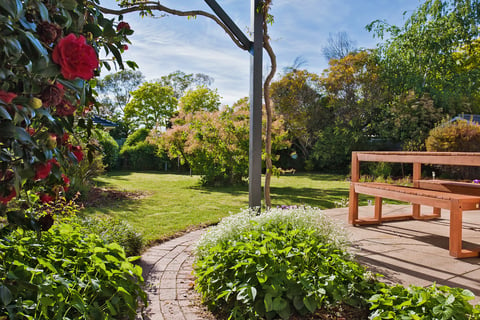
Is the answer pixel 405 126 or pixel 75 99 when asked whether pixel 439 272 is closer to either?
pixel 75 99

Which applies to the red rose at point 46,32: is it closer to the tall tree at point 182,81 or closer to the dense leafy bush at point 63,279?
the dense leafy bush at point 63,279

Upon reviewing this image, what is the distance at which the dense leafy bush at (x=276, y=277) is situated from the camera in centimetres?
184

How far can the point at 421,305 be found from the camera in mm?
1798

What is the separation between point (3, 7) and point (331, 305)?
1876 millimetres

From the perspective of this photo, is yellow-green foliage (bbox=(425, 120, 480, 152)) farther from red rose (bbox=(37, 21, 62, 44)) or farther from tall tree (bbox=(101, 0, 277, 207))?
red rose (bbox=(37, 21, 62, 44))

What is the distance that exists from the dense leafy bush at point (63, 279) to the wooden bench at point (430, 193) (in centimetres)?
255

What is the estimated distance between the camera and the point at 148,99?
22.2 m

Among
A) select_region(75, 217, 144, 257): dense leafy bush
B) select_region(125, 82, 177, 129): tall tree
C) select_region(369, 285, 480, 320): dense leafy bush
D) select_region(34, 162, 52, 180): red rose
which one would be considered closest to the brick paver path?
select_region(75, 217, 144, 257): dense leafy bush

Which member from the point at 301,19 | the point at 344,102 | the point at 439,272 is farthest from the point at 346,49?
the point at 439,272

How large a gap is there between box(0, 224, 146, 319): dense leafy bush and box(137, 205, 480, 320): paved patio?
35 centimetres

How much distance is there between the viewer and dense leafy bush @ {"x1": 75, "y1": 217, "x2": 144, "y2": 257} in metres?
2.76

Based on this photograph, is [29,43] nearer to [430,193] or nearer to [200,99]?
[430,193]

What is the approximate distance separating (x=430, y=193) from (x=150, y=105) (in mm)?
20714

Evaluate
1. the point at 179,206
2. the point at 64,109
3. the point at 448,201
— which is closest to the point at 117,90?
the point at 179,206
